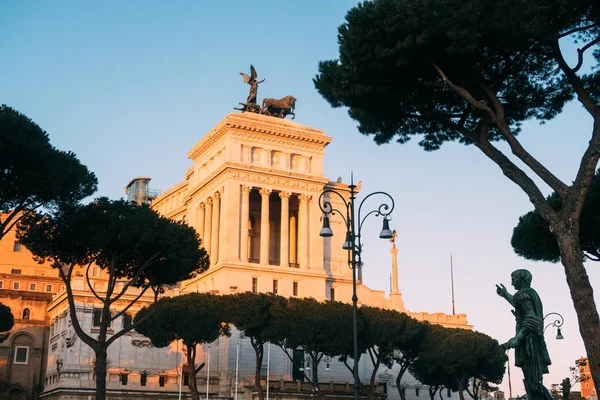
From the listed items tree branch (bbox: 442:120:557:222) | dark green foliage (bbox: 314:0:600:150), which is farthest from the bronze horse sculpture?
tree branch (bbox: 442:120:557:222)

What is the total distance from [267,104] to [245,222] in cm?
1219

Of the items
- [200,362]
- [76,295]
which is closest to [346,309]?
[200,362]

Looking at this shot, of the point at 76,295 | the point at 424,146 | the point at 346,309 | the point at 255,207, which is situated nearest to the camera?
the point at 424,146

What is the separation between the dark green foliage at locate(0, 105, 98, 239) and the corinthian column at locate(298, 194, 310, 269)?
1386 inches

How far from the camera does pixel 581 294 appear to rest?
63.3 ft

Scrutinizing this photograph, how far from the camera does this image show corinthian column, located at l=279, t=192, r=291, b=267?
219ft

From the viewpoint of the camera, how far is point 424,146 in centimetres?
2662

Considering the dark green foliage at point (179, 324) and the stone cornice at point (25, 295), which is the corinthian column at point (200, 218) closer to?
the stone cornice at point (25, 295)

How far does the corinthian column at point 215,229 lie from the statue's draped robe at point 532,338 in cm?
5191

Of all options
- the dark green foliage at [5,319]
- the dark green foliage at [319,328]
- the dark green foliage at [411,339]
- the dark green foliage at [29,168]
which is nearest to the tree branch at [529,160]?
the dark green foliage at [29,168]

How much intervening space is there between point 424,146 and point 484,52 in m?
4.47

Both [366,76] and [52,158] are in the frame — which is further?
[52,158]

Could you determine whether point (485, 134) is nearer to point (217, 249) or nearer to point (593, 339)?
point (593, 339)

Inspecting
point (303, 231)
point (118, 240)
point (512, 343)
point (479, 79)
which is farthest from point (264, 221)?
point (512, 343)
